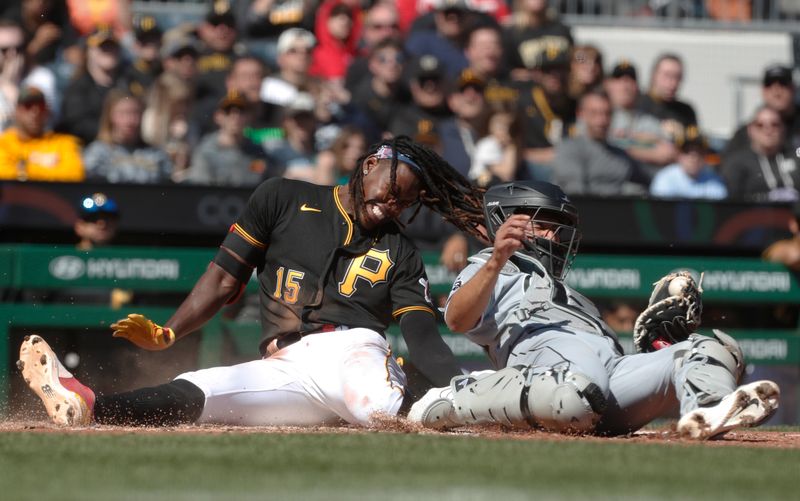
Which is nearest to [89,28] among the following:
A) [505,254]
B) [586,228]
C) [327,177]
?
[327,177]

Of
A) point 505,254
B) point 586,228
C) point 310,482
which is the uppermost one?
point 505,254

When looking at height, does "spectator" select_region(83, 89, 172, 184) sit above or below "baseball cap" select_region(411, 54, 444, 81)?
below

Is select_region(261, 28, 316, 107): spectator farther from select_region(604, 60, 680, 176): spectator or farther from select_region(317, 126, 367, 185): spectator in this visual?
select_region(604, 60, 680, 176): spectator

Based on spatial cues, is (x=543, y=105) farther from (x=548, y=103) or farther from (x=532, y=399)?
(x=532, y=399)

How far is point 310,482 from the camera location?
367 centimetres

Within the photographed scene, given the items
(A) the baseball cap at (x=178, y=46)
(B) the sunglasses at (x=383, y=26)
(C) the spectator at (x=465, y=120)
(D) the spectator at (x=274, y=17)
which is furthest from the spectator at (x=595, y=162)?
(A) the baseball cap at (x=178, y=46)

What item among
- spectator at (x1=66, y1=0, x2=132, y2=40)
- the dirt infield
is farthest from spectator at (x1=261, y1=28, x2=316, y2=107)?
the dirt infield

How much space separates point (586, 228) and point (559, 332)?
13.6ft

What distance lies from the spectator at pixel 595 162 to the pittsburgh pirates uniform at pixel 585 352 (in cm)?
434

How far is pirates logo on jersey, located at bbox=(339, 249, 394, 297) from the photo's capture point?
19.1 feet

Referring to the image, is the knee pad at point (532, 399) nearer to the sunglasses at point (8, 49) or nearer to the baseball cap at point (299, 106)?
the baseball cap at point (299, 106)

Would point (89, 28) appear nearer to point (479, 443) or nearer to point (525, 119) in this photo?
point (525, 119)

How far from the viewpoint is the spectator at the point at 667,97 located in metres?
11.6

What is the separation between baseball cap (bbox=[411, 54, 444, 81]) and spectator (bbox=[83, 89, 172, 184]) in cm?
239
